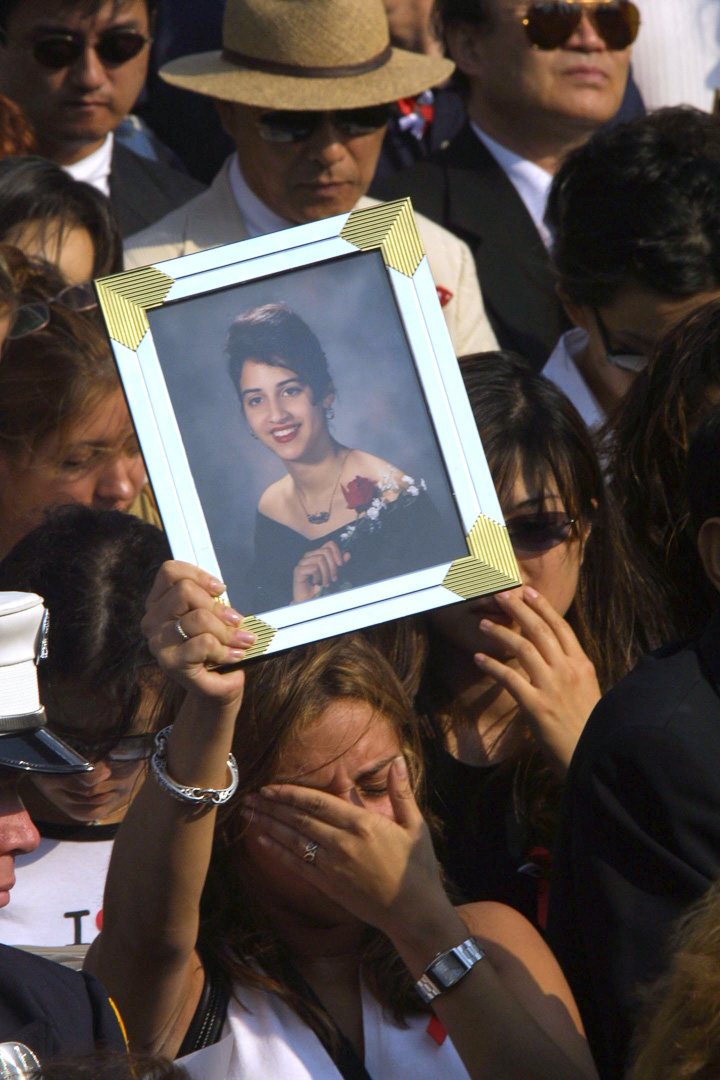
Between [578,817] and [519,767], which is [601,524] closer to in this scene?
[519,767]

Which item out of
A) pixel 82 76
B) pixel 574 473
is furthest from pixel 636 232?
pixel 82 76

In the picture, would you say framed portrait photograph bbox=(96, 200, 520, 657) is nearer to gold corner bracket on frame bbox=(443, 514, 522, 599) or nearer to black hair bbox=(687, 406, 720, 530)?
gold corner bracket on frame bbox=(443, 514, 522, 599)

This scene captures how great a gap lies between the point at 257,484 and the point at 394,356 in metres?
0.30

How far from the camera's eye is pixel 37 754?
5.90 feet

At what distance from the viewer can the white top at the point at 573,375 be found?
3969 mm

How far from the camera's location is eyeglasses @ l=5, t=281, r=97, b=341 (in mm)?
3359

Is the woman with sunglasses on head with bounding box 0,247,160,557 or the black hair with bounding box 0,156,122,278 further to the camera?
the black hair with bounding box 0,156,122,278

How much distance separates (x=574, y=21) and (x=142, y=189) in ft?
5.33

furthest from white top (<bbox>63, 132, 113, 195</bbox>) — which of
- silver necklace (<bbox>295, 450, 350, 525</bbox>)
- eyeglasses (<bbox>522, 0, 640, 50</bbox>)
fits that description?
silver necklace (<bbox>295, 450, 350, 525</bbox>)

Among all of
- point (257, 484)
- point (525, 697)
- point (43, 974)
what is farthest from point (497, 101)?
point (43, 974)

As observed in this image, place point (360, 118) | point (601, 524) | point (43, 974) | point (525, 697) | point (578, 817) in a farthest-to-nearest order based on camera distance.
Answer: point (360, 118), point (601, 524), point (525, 697), point (578, 817), point (43, 974)

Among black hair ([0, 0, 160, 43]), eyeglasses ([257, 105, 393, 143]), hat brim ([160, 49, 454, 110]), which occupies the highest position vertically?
black hair ([0, 0, 160, 43])

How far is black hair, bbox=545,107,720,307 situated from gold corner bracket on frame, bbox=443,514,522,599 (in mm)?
1715

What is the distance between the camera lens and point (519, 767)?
9.46 feet
